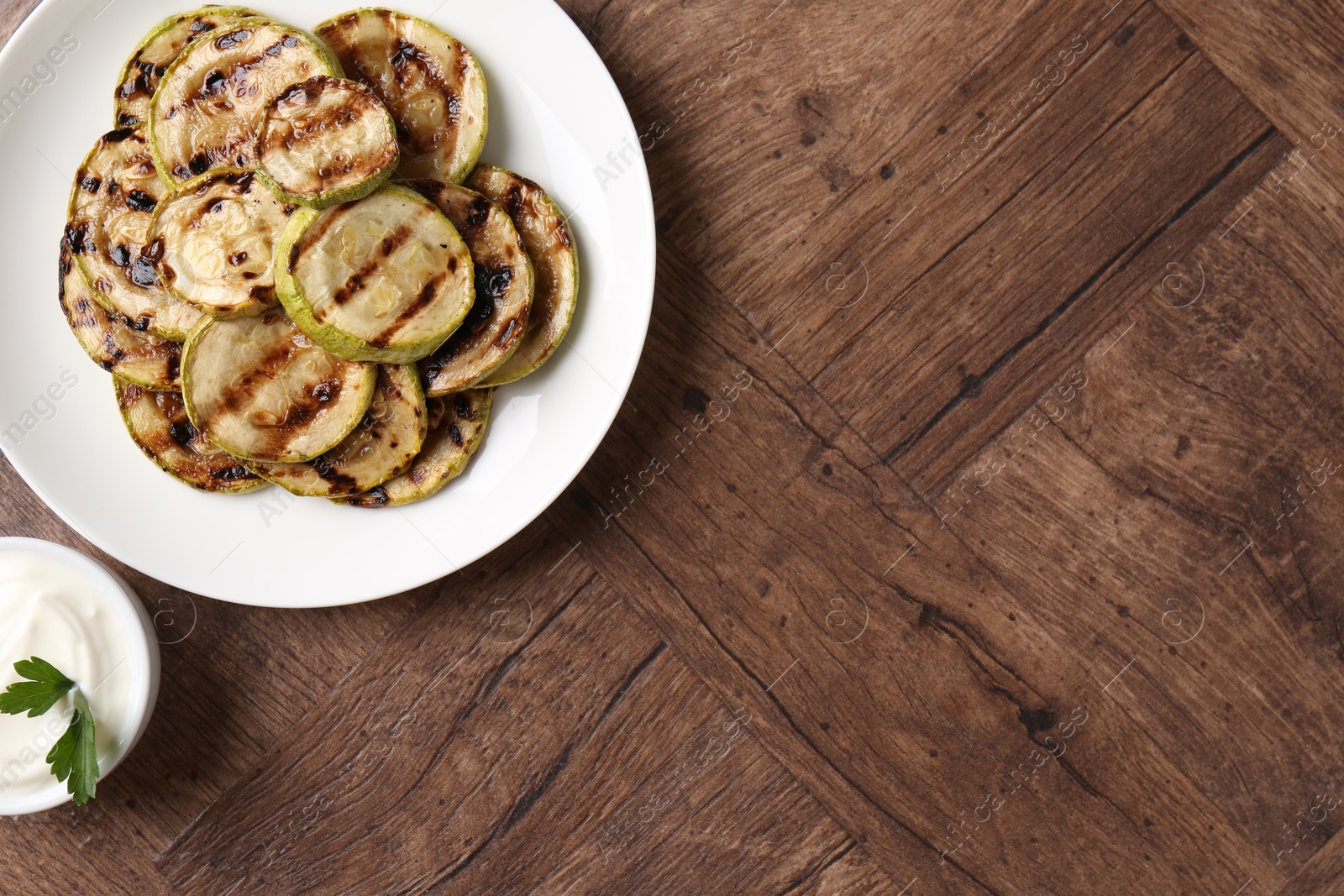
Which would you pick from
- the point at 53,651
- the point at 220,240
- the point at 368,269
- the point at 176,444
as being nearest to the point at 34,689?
the point at 53,651

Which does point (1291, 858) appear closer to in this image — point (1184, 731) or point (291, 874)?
point (1184, 731)

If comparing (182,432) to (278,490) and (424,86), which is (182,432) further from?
(424,86)

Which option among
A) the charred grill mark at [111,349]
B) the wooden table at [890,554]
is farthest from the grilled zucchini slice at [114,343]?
the wooden table at [890,554]

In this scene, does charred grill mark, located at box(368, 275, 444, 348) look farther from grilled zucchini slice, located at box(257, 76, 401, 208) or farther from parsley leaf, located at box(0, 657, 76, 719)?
parsley leaf, located at box(0, 657, 76, 719)

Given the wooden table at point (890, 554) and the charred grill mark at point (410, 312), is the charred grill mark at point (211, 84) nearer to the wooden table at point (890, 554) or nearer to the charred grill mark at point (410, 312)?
the charred grill mark at point (410, 312)

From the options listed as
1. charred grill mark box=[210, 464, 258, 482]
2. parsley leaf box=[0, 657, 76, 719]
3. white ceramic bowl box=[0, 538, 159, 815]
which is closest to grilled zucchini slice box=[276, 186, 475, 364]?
charred grill mark box=[210, 464, 258, 482]
